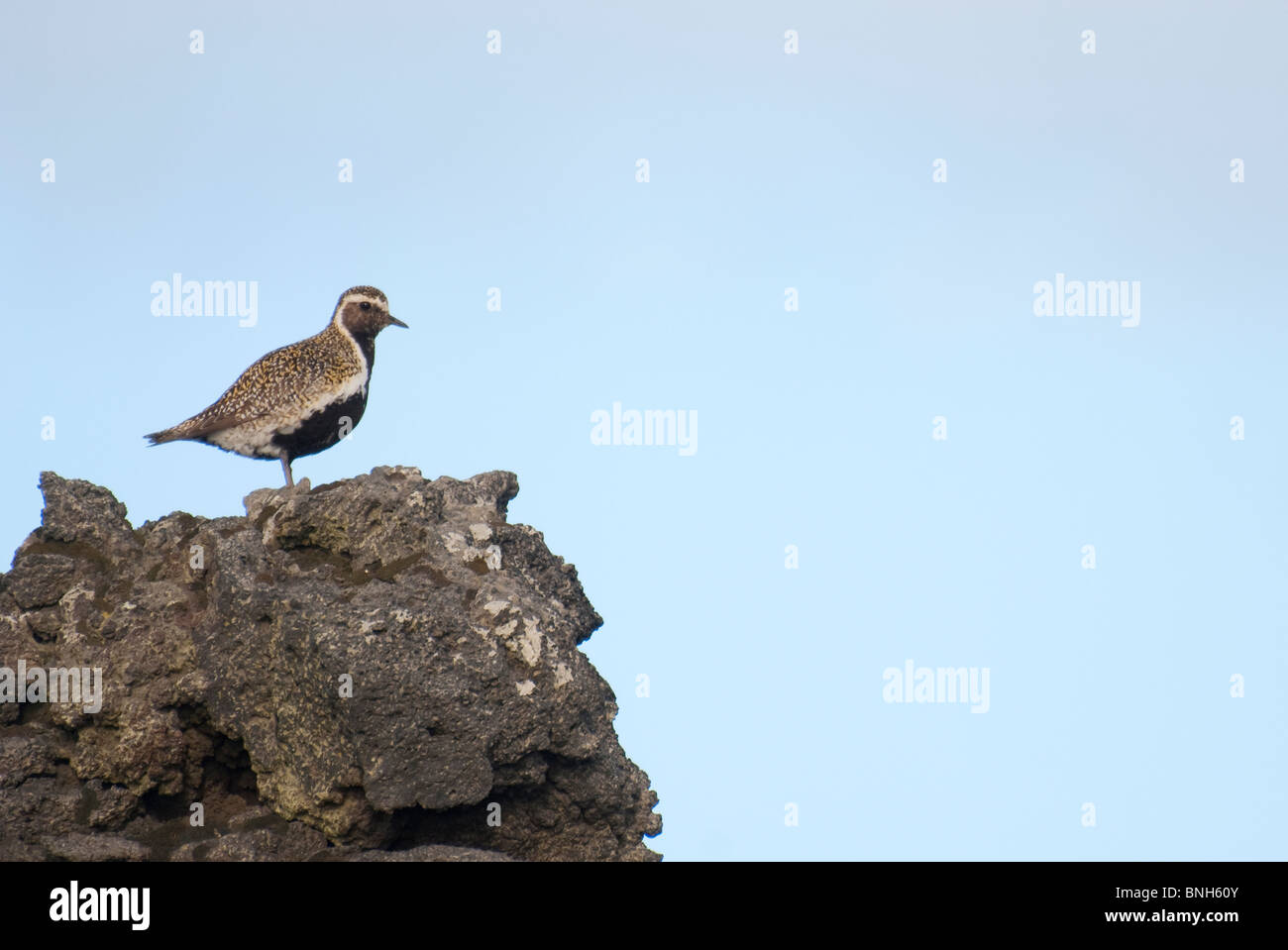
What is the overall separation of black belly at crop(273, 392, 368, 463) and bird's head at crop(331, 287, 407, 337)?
966 millimetres

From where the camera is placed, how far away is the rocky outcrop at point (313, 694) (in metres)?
12.6

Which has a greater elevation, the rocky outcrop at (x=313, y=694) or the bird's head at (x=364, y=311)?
the bird's head at (x=364, y=311)

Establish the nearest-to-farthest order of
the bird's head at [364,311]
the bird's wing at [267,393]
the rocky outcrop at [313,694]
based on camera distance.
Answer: the rocky outcrop at [313,694] < the bird's wing at [267,393] < the bird's head at [364,311]

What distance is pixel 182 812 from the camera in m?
14.1

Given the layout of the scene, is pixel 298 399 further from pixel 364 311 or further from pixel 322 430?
pixel 364 311

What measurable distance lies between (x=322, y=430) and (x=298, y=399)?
0.51m

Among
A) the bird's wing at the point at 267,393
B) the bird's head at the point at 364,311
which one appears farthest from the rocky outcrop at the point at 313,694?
the bird's head at the point at 364,311

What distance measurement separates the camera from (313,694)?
12.8 m

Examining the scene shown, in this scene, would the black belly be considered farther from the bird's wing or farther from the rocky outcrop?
the rocky outcrop

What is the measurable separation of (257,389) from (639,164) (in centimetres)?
769

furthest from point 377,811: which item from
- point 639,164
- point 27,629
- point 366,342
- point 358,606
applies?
point 639,164

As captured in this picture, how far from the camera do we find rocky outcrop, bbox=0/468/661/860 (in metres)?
12.6

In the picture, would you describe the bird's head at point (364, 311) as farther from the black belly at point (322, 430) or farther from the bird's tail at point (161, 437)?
the bird's tail at point (161, 437)

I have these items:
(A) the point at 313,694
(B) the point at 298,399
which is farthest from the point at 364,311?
(A) the point at 313,694
